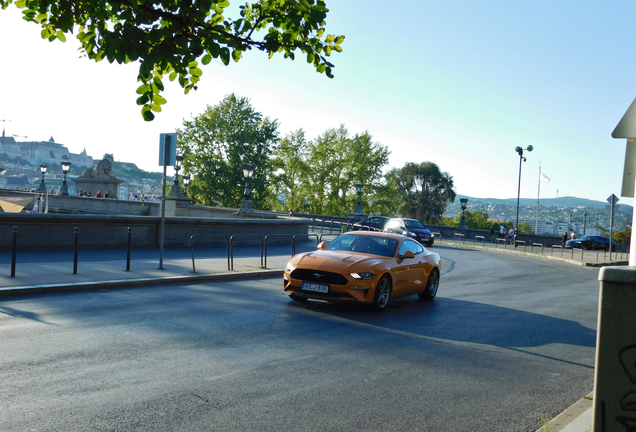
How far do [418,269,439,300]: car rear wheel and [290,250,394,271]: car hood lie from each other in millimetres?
1994

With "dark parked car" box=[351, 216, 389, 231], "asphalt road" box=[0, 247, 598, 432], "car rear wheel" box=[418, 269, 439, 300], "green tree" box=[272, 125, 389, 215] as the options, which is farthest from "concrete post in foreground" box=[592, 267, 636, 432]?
"green tree" box=[272, 125, 389, 215]

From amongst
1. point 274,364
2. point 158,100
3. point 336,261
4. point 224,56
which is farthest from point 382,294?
point 224,56

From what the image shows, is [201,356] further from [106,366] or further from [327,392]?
[327,392]

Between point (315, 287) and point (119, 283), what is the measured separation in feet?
13.7

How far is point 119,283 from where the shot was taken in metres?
12.4

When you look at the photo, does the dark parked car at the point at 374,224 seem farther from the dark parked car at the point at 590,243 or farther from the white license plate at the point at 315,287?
the white license plate at the point at 315,287

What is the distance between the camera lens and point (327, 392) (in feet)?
19.5

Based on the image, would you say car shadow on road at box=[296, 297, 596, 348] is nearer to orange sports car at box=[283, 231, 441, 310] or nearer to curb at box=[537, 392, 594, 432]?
orange sports car at box=[283, 231, 441, 310]

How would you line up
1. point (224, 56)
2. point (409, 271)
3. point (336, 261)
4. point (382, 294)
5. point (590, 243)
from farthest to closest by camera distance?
point (590, 243)
point (409, 271)
point (382, 294)
point (336, 261)
point (224, 56)

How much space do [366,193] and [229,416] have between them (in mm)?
82126

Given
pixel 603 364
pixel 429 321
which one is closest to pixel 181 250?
pixel 429 321

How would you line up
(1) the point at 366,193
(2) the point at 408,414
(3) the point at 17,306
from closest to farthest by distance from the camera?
1. (2) the point at 408,414
2. (3) the point at 17,306
3. (1) the point at 366,193

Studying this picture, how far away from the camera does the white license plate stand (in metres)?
10.8

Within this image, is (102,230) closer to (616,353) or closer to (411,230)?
(616,353)
